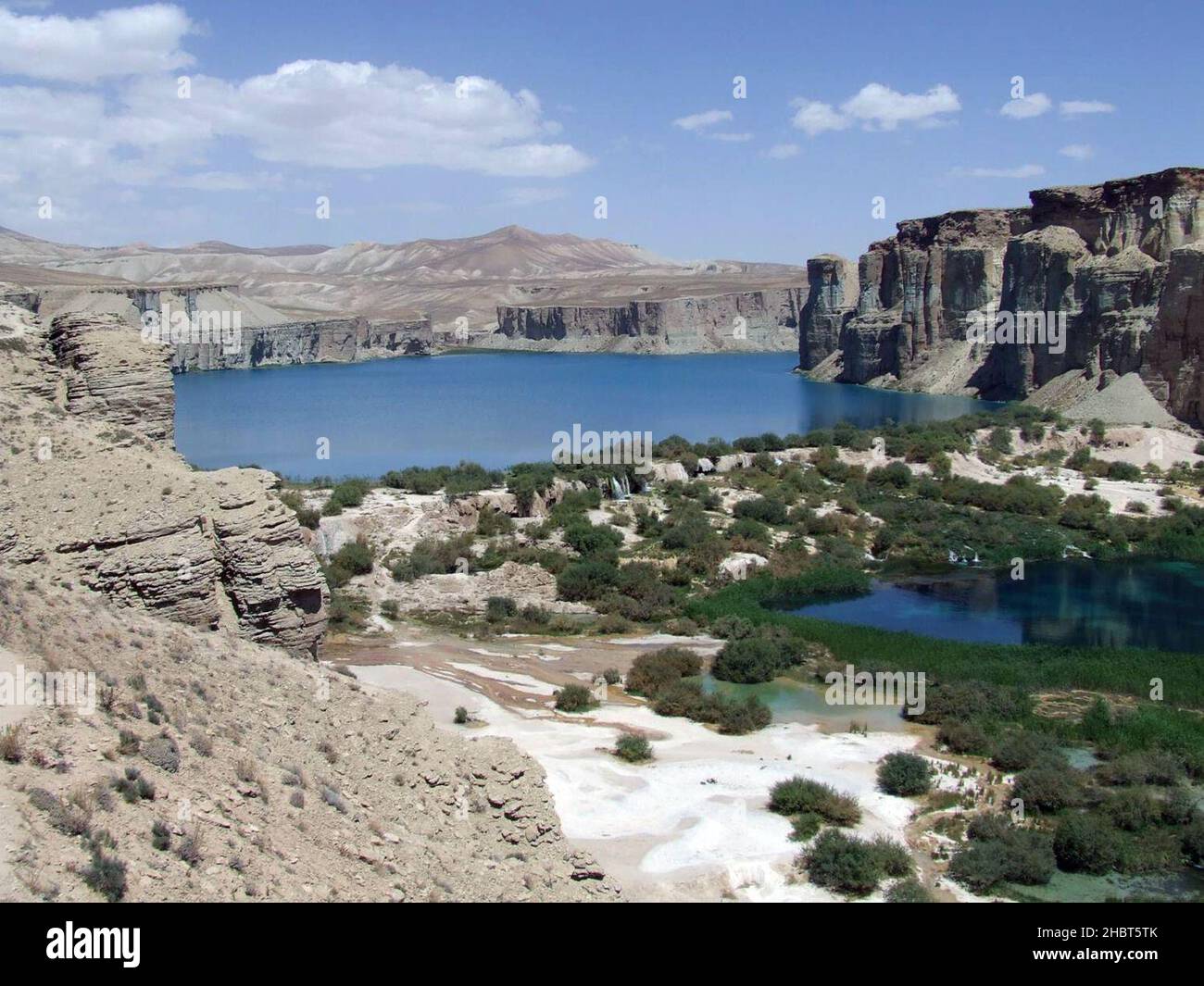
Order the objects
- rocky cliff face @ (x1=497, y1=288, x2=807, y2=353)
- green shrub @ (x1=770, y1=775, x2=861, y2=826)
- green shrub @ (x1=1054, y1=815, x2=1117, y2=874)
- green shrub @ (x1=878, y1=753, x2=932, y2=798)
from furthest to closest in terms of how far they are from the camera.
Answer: rocky cliff face @ (x1=497, y1=288, x2=807, y2=353), green shrub @ (x1=878, y1=753, x2=932, y2=798), green shrub @ (x1=770, y1=775, x2=861, y2=826), green shrub @ (x1=1054, y1=815, x2=1117, y2=874)

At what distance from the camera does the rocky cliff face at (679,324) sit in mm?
137375

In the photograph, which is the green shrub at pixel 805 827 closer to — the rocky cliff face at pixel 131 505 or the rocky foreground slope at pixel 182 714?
the rocky foreground slope at pixel 182 714

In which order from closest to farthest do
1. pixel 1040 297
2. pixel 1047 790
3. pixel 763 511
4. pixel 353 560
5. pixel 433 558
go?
1. pixel 1047 790
2. pixel 353 560
3. pixel 433 558
4. pixel 763 511
5. pixel 1040 297

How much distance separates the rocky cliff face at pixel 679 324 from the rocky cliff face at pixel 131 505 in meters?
121

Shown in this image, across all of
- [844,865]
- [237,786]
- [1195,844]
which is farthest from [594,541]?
[237,786]

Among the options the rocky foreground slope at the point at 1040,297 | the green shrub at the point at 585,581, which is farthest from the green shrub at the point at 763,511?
the rocky foreground slope at the point at 1040,297

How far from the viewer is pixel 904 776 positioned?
48.5ft

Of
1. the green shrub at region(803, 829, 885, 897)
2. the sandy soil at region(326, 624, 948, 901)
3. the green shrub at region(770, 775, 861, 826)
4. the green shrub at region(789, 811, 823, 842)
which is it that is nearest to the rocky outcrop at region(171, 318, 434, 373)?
the sandy soil at region(326, 624, 948, 901)

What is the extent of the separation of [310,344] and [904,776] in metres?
115

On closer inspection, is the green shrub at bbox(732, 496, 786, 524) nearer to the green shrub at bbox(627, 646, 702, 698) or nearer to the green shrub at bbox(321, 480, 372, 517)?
the green shrub at bbox(321, 480, 372, 517)

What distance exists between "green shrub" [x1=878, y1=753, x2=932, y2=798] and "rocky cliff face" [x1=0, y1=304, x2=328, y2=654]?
771 cm

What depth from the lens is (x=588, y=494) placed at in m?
35.3

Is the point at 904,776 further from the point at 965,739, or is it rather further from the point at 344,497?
the point at 344,497

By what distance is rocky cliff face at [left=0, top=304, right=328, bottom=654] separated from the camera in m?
12.0
